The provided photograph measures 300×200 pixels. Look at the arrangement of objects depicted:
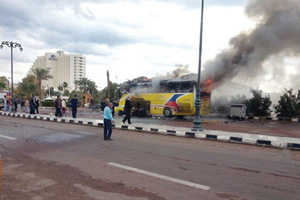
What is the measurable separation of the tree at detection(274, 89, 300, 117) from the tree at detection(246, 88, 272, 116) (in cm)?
82

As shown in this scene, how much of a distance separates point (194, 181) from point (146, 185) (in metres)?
0.91

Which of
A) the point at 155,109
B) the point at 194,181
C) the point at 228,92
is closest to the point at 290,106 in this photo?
the point at 228,92

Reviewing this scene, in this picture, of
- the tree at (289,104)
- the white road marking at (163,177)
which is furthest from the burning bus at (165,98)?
the white road marking at (163,177)

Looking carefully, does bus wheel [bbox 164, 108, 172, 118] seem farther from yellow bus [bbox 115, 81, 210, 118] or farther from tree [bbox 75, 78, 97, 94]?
tree [bbox 75, 78, 97, 94]

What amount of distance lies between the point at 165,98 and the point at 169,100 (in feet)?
1.22

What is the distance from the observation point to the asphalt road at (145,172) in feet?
13.4

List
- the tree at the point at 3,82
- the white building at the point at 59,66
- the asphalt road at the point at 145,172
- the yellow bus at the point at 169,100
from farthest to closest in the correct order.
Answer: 1. the white building at the point at 59,66
2. the tree at the point at 3,82
3. the yellow bus at the point at 169,100
4. the asphalt road at the point at 145,172

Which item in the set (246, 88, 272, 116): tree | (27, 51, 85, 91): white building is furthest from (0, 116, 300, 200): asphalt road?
(27, 51, 85, 91): white building

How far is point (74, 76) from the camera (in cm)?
13612

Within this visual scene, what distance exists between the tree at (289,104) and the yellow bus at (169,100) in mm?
5353

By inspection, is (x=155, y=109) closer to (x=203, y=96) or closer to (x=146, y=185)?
(x=203, y=96)

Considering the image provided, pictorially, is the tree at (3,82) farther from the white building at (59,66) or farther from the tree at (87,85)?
the white building at (59,66)

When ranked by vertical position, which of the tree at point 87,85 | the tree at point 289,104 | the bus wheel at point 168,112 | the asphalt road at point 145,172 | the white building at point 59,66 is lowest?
the asphalt road at point 145,172

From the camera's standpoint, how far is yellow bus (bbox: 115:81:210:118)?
60.3ft
